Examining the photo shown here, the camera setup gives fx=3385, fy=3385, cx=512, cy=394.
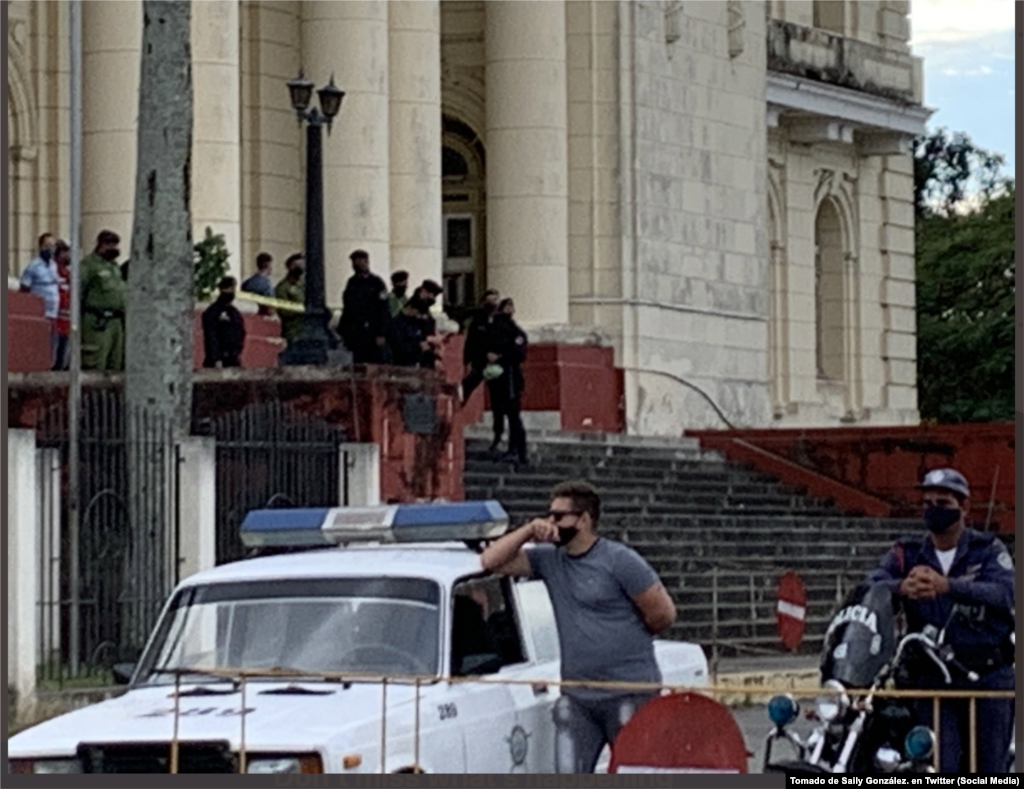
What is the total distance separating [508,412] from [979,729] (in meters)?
20.5

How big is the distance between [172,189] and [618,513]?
38.7ft

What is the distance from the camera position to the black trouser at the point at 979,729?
519 inches

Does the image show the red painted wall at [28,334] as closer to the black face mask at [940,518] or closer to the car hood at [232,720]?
the car hood at [232,720]

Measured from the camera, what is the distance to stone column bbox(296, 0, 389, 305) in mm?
37281

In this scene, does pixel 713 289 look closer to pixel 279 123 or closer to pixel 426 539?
pixel 279 123

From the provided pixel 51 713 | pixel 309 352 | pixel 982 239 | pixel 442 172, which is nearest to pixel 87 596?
pixel 51 713

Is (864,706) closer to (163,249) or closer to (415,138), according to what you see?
(163,249)

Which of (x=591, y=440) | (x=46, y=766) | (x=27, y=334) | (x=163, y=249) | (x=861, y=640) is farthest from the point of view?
(x=591, y=440)

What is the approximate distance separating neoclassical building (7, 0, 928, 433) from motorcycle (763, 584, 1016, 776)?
21498 millimetres

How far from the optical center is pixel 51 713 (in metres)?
21.5

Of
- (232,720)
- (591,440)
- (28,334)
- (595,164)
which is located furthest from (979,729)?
(595,164)

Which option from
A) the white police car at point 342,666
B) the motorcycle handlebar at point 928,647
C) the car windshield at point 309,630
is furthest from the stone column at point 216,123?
the motorcycle handlebar at point 928,647

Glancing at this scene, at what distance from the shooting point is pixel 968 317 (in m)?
70.3

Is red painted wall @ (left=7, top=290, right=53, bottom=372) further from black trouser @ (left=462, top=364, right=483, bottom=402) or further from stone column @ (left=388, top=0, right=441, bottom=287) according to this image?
stone column @ (left=388, top=0, right=441, bottom=287)
